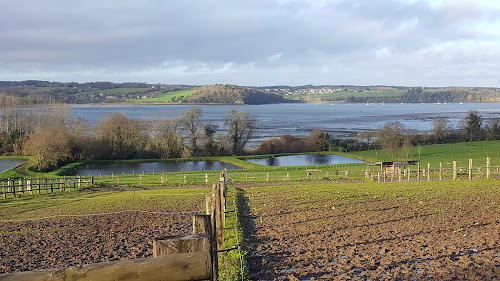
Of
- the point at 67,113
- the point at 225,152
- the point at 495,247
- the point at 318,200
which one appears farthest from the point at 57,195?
the point at 67,113

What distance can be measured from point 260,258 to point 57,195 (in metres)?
24.0

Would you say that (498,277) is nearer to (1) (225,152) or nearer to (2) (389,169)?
(2) (389,169)

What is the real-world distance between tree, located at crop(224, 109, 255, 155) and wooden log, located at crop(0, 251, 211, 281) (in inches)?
2831

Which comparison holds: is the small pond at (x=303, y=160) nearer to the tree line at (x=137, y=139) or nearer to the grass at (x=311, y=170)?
the grass at (x=311, y=170)

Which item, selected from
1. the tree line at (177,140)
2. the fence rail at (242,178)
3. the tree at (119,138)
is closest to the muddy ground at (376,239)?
the fence rail at (242,178)

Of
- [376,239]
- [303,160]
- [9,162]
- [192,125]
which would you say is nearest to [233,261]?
[376,239]

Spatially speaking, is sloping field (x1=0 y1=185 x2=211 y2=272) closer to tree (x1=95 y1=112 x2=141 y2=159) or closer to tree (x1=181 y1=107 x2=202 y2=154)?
tree (x1=95 y1=112 x2=141 y2=159)

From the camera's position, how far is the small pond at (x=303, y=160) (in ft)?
206

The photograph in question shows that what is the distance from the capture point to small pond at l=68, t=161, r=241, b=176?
188ft

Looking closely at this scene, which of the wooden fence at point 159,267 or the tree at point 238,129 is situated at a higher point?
the wooden fence at point 159,267

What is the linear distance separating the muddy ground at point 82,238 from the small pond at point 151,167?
40494 mm

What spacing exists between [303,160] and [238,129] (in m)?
15.8

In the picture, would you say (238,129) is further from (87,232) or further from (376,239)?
(376,239)

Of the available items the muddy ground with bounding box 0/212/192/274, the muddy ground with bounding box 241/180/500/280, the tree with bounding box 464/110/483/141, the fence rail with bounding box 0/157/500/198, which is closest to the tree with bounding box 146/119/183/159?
the fence rail with bounding box 0/157/500/198
